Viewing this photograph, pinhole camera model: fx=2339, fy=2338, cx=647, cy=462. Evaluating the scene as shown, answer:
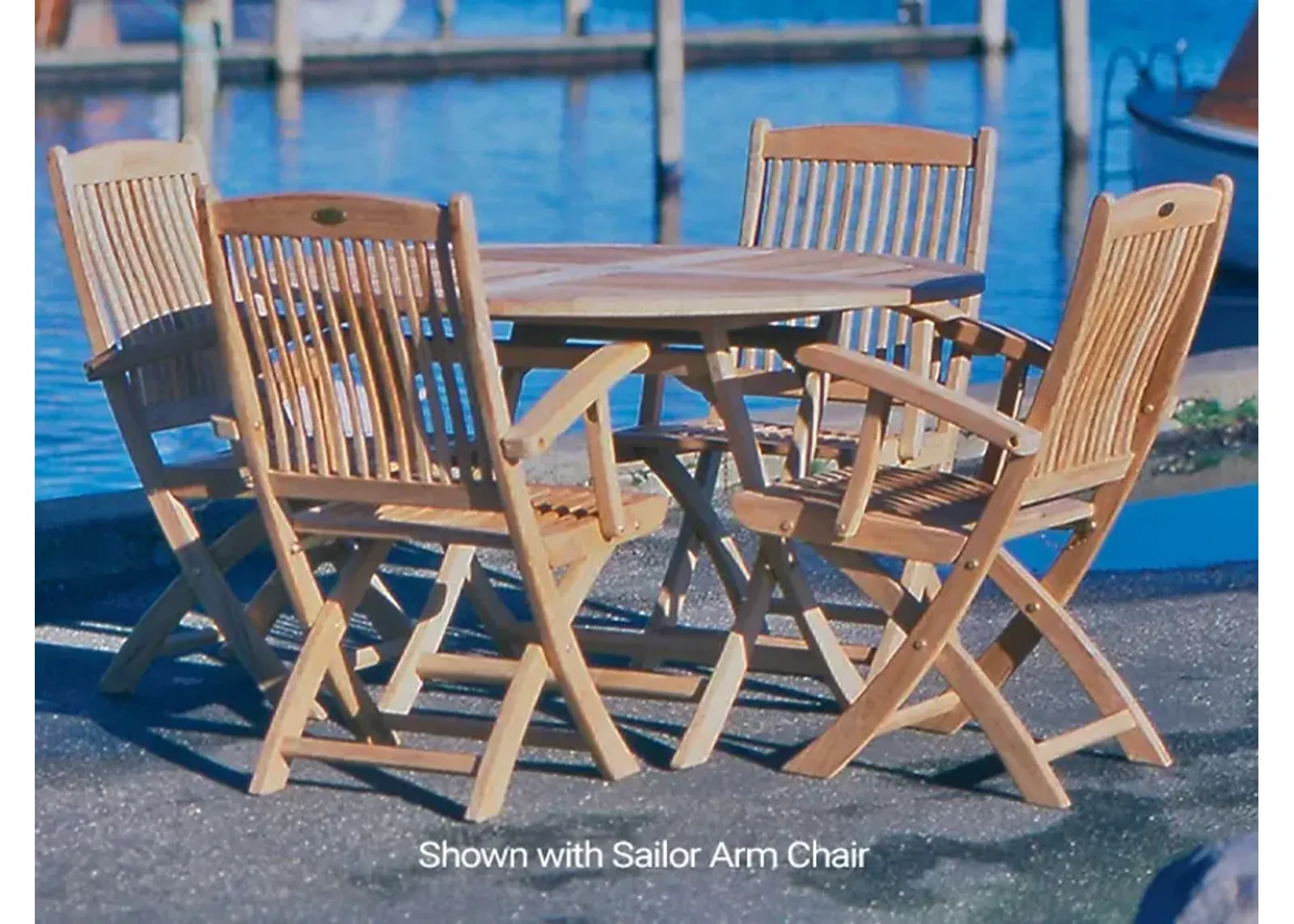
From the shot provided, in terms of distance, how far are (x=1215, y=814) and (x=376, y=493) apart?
1.58m

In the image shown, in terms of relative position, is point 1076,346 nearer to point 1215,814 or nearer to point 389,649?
point 1215,814

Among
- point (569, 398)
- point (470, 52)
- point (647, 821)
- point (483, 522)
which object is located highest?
point (569, 398)

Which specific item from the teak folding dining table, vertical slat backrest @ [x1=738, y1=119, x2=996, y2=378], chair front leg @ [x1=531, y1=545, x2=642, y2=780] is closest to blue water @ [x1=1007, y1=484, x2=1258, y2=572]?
A: vertical slat backrest @ [x1=738, y1=119, x2=996, y2=378]

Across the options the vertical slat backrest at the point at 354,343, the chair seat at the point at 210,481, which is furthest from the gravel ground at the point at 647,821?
the vertical slat backrest at the point at 354,343

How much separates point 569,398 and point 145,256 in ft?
4.50

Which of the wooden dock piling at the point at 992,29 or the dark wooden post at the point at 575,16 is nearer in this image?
the dark wooden post at the point at 575,16

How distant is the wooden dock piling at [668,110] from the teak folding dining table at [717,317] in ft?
41.9

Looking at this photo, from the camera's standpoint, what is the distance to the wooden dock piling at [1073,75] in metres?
18.5

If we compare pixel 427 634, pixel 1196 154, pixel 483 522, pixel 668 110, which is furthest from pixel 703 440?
pixel 668 110

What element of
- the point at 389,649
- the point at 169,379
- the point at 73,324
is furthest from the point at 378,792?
the point at 73,324

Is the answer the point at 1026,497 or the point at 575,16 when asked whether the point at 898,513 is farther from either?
the point at 575,16

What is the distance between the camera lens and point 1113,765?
4.38m

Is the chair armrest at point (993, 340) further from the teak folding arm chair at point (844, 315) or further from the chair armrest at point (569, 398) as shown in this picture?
the chair armrest at point (569, 398)

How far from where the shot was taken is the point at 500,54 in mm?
29719
